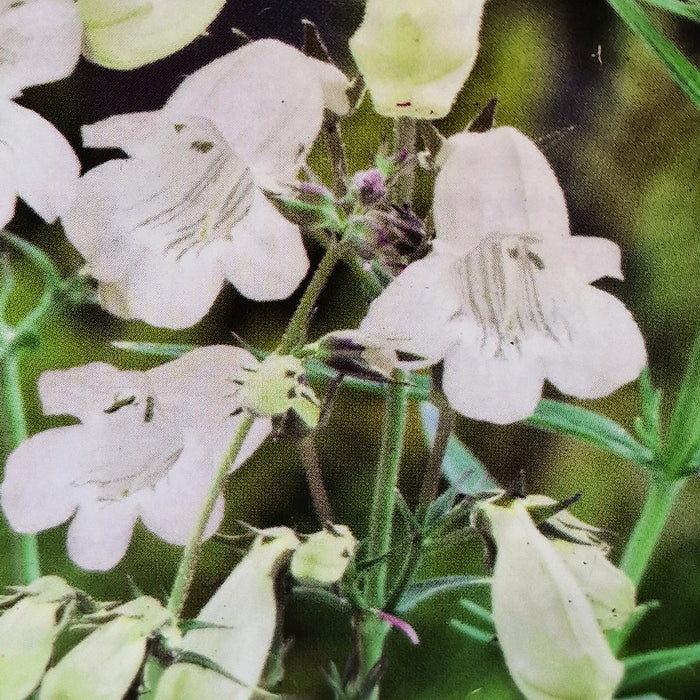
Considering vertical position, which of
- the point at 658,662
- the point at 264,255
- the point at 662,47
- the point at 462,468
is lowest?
the point at 658,662

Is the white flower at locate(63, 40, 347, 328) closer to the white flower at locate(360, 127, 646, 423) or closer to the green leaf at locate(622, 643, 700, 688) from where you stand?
the white flower at locate(360, 127, 646, 423)

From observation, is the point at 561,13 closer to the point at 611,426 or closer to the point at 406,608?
the point at 611,426

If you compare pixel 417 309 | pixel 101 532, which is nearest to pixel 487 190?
pixel 417 309

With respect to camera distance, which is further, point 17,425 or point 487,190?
point 17,425

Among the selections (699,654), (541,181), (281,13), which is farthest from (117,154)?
(699,654)

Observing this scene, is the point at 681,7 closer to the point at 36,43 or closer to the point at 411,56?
the point at 411,56
